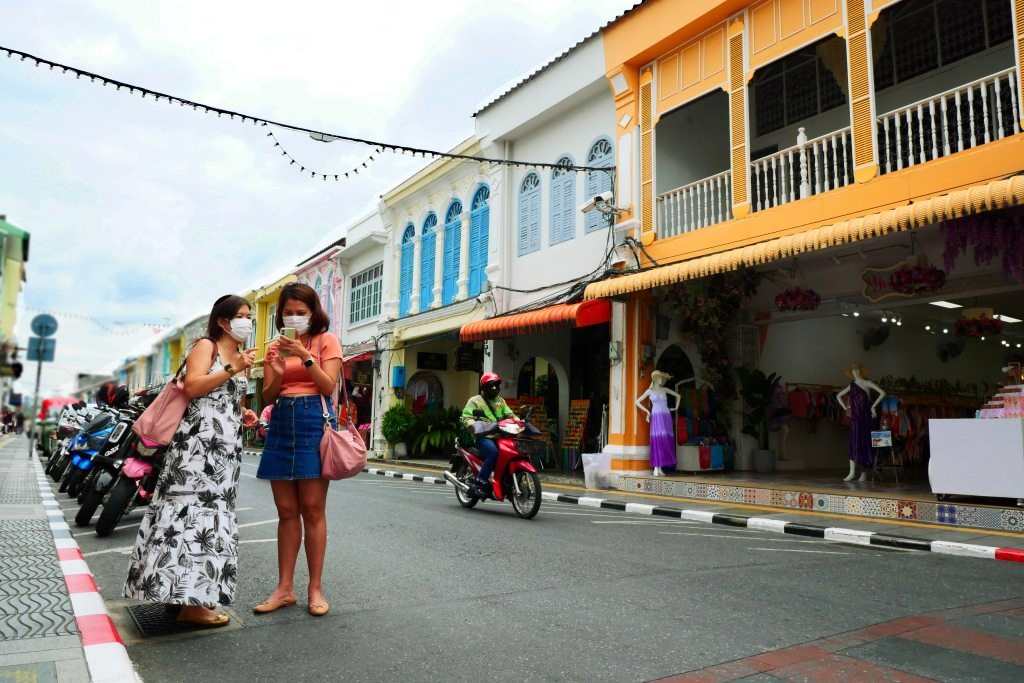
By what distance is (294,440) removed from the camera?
3.70 metres

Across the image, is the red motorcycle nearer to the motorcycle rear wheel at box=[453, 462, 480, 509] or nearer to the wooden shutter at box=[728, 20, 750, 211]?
the motorcycle rear wheel at box=[453, 462, 480, 509]

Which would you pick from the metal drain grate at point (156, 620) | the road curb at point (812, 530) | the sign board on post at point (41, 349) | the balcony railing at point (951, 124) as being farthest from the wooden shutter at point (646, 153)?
the sign board on post at point (41, 349)

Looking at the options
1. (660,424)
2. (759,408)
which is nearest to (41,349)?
(660,424)

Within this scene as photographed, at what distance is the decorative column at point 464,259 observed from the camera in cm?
1714

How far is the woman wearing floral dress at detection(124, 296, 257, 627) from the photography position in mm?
3391

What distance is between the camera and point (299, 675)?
9.56 ft

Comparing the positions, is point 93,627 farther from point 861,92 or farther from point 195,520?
point 861,92

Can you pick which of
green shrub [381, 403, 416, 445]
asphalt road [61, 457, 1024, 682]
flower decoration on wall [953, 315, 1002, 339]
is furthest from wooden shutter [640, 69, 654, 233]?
green shrub [381, 403, 416, 445]

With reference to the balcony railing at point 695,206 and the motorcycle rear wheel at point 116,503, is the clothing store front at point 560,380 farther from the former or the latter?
the motorcycle rear wheel at point 116,503

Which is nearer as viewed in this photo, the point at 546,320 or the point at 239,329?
the point at 239,329

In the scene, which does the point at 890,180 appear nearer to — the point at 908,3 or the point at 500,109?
the point at 908,3

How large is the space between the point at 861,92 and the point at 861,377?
4.08m

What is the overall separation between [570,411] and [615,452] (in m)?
3.11

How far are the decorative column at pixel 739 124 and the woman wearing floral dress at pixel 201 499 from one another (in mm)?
8695
